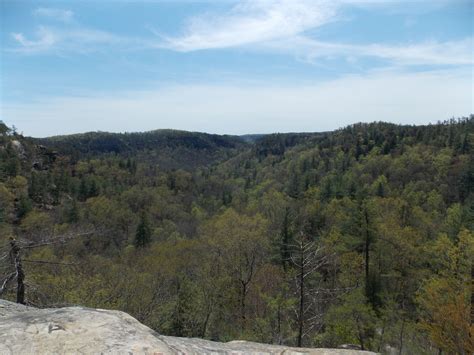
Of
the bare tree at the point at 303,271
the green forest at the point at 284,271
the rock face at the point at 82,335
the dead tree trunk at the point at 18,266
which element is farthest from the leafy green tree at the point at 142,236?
the rock face at the point at 82,335

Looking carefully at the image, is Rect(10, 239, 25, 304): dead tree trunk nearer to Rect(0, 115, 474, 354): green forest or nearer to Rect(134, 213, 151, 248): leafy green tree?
Rect(0, 115, 474, 354): green forest

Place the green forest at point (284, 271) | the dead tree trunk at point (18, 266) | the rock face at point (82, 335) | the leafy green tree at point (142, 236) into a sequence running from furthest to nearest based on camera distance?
the leafy green tree at point (142, 236), the green forest at point (284, 271), the dead tree trunk at point (18, 266), the rock face at point (82, 335)

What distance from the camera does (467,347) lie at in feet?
53.5

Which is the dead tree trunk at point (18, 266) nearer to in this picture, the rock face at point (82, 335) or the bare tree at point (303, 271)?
the rock face at point (82, 335)

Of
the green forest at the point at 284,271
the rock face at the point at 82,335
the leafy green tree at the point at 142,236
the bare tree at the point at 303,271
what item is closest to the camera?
the rock face at the point at 82,335

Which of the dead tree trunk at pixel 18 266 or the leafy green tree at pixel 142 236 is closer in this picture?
the dead tree trunk at pixel 18 266

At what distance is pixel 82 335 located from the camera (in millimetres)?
3762

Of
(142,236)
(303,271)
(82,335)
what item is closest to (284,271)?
(303,271)

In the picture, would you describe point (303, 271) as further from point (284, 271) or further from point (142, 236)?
point (142, 236)

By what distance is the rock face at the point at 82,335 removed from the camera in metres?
3.61

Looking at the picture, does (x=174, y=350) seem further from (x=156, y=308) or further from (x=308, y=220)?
(x=308, y=220)

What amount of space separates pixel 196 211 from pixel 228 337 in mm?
65303

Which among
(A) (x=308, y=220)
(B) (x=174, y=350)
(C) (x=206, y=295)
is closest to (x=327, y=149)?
(A) (x=308, y=220)

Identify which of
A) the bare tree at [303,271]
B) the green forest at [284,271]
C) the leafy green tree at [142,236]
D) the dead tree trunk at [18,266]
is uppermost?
the dead tree trunk at [18,266]
